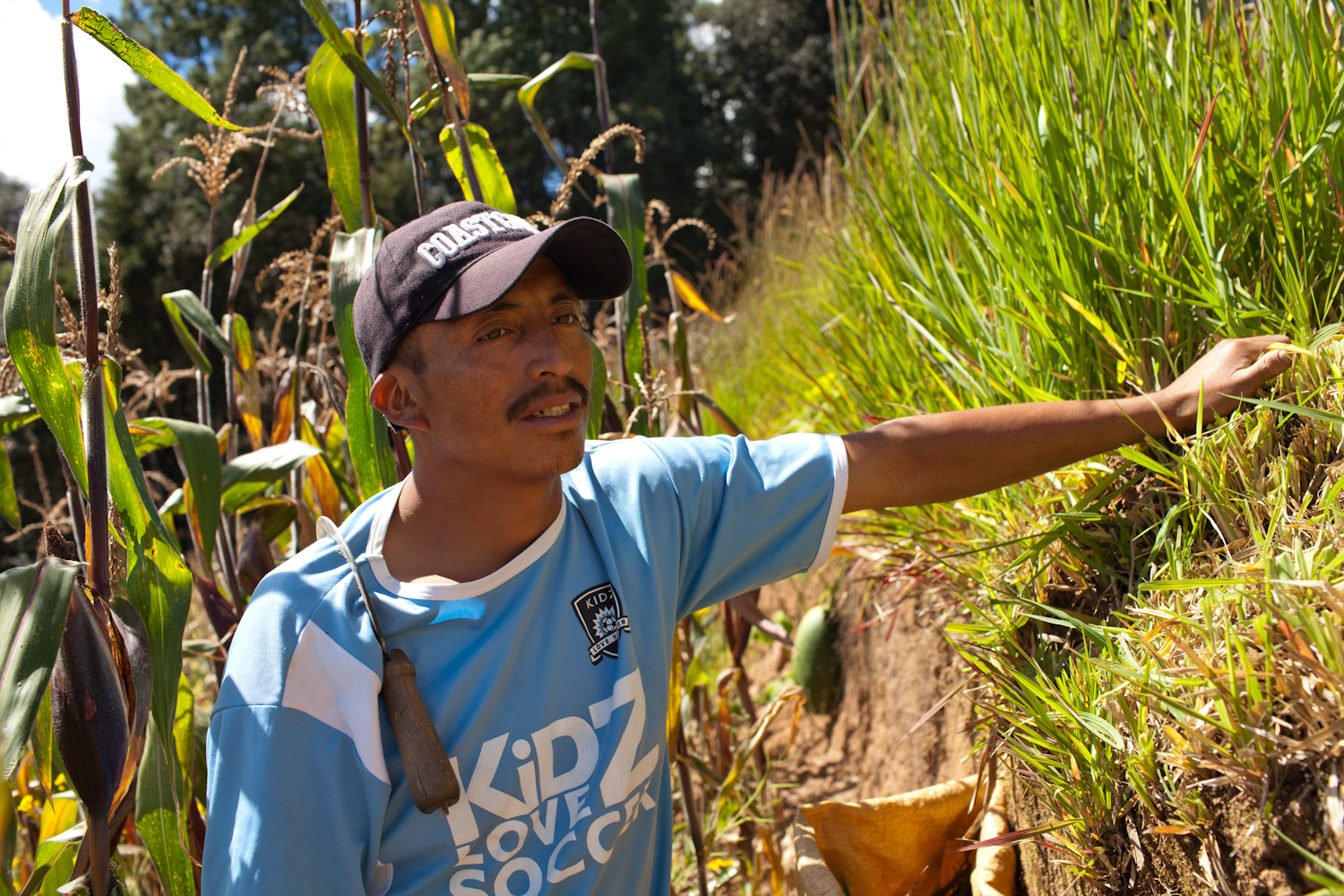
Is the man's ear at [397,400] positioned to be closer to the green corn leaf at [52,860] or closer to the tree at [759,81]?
the green corn leaf at [52,860]

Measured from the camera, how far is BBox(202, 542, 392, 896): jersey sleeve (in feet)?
3.11

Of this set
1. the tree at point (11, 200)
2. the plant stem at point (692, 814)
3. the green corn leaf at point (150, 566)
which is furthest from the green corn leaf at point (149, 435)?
the tree at point (11, 200)

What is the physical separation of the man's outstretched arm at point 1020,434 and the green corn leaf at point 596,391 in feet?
1.55

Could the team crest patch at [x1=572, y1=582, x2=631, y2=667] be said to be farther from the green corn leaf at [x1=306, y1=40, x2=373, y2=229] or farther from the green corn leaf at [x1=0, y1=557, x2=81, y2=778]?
the green corn leaf at [x1=306, y1=40, x2=373, y2=229]

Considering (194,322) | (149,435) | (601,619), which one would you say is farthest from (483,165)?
(601,619)

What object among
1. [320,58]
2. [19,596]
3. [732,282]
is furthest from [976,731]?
[732,282]

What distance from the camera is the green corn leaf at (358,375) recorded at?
130 centimetres

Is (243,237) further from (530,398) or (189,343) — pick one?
(530,398)

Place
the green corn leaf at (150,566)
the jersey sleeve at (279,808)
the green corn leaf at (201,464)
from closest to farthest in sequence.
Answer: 1. the jersey sleeve at (279,808)
2. the green corn leaf at (150,566)
3. the green corn leaf at (201,464)

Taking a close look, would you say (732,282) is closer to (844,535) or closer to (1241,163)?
(844,535)

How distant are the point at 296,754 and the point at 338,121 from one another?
1006 mm

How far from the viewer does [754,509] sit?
4.53 feet

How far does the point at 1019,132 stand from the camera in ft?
5.32

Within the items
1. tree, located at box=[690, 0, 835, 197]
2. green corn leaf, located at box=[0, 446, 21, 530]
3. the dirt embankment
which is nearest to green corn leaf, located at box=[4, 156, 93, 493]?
green corn leaf, located at box=[0, 446, 21, 530]
